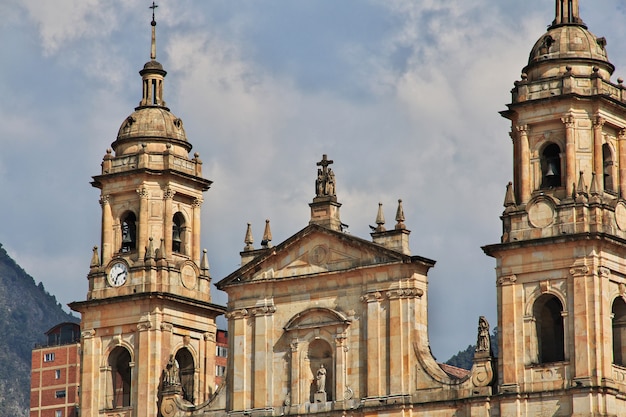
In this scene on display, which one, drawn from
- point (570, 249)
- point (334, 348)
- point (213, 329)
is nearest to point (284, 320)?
point (334, 348)

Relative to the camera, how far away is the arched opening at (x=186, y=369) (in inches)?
2507

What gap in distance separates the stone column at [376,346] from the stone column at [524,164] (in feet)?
19.7

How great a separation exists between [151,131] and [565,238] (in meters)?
18.5

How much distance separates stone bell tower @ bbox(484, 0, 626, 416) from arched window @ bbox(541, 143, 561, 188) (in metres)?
0.03

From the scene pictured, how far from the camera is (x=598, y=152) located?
54.8 metres

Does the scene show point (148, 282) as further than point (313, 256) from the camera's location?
Yes

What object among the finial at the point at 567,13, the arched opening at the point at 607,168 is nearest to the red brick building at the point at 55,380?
the finial at the point at 567,13

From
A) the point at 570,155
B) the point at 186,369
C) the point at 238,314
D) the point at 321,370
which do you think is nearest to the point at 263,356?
the point at 238,314

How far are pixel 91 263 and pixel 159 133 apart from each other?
5606 mm

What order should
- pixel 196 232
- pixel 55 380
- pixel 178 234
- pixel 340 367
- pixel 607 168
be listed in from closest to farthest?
pixel 607 168, pixel 340 367, pixel 178 234, pixel 196 232, pixel 55 380

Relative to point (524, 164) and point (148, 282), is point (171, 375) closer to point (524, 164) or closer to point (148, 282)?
point (148, 282)

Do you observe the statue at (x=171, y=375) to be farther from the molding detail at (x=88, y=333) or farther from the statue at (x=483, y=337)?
the statue at (x=483, y=337)

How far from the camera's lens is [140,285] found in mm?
62875

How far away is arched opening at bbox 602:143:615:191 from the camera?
55906mm
